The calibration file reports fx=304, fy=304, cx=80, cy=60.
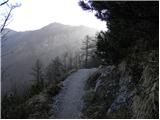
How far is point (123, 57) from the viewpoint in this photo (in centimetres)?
1364

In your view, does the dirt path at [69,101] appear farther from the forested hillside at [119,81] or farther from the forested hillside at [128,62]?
the forested hillside at [128,62]

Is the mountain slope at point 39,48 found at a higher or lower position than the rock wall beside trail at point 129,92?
higher

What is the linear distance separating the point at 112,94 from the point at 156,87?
4.32 m

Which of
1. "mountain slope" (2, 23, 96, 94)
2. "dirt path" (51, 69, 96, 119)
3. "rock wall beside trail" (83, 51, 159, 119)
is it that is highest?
"mountain slope" (2, 23, 96, 94)

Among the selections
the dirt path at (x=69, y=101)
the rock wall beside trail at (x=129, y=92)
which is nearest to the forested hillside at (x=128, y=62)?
the rock wall beside trail at (x=129, y=92)

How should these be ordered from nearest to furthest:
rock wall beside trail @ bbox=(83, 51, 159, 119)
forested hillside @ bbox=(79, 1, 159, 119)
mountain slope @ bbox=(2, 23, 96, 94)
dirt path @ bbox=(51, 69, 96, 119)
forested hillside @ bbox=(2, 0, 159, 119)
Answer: rock wall beside trail @ bbox=(83, 51, 159, 119), forested hillside @ bbox=(79, 1, 159, 119), forested hillside @ bbox=(2, 0, 159, 119), dirt path @ bbox=(51, 69, 96, 119), mountain slope @ bbox=(2, 23, 96, 94)

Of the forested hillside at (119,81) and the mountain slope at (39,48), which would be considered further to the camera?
the mountain slope at (39,48)

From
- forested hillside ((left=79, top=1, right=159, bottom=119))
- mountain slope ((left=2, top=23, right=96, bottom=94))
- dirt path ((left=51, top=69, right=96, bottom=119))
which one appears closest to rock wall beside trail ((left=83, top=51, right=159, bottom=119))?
→ forested hillside ((left=79, top=1, right=159, bottom=119))

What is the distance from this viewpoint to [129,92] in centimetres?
1084

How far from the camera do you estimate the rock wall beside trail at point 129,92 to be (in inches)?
327

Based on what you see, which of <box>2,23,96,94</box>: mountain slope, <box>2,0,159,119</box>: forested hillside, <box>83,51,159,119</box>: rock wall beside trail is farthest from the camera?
<box>2,23,96,94</box>: mountain slope

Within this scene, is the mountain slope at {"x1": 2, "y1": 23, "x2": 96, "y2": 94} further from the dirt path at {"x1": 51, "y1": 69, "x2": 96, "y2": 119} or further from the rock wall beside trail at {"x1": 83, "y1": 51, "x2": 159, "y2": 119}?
the rock wall beside trail at {"x1": 83, "y1": 51, "x2": 159, "y2": 119}

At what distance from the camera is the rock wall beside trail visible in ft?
27.2

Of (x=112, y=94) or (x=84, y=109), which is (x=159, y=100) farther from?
(x=84, y=109)
